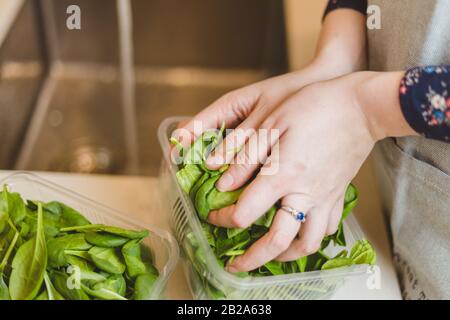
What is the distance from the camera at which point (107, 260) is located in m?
0.49

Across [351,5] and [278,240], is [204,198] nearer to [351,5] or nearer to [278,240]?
[278,240]

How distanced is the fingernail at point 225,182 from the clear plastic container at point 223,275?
0.12 ft

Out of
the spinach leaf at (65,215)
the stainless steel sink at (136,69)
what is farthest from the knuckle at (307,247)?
the stainless steel sink at (136,69)

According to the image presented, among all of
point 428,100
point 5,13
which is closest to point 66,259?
point 428,100

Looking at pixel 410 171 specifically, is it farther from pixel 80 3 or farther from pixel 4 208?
pixel 80 3

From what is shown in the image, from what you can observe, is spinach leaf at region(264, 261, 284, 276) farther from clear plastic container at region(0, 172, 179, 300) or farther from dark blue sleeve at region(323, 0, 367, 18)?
dark blue sleeve at region(323, 0, 367, 18)

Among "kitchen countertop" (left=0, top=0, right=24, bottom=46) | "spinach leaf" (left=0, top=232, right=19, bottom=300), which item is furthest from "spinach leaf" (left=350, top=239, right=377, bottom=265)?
"kitchen countertop" (left=0, top=0, right=24, bottom=46)

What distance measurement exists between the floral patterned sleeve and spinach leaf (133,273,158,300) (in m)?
0.28

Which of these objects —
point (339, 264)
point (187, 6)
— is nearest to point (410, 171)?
point (339, 264)

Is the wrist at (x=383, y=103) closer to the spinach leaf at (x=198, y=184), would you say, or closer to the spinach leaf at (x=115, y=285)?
the spinach leaf at (x=198, y=184)

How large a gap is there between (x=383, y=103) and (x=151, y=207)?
328 mm

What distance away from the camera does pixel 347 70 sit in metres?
0.64

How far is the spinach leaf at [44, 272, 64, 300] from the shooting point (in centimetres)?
47
